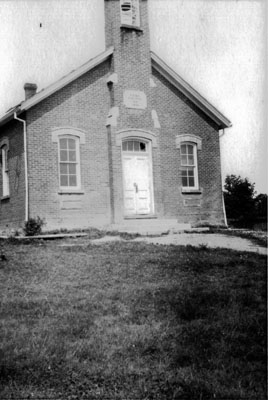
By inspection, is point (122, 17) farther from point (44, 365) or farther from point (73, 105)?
point (44, 365)

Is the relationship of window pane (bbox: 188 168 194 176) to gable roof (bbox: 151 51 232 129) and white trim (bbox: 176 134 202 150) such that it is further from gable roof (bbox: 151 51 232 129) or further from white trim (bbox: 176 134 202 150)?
gable roof (bbox: 151 51 232 129)

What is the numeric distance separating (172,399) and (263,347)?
132 centimetres

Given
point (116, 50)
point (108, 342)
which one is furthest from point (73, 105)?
point (108, 342)

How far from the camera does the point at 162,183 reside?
18.2m

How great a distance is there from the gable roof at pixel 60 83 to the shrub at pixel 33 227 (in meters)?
3.69

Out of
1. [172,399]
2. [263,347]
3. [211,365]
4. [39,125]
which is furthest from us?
[39,125]

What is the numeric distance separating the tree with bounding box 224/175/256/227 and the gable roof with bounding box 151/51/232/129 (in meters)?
5.52

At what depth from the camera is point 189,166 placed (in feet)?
62.9

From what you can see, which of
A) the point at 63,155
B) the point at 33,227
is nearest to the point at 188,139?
the point at 63,155

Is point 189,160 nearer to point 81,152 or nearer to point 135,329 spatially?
point 81,152

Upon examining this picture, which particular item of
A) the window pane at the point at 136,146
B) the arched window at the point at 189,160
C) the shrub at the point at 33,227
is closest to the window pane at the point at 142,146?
the window pane at the point at 136,146

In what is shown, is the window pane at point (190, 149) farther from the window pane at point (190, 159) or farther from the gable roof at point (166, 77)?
the gable roof at point (166, 77)

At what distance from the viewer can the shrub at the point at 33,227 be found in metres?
15.2

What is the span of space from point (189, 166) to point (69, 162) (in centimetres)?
510
